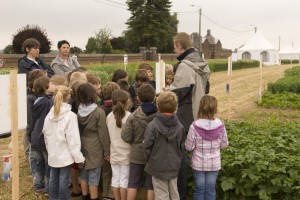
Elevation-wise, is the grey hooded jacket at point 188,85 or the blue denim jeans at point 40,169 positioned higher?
the grey hooded jacket at point 188,85

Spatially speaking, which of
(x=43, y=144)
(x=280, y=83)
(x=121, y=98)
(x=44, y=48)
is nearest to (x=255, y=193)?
(x=121, y=98)

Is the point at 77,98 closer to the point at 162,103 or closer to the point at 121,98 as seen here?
the point at 121,98

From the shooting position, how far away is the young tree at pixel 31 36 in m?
25.1

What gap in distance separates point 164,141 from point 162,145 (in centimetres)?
5

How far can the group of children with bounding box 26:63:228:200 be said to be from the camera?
13.7ft

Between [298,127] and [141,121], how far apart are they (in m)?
3.62

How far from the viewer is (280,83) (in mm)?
15633

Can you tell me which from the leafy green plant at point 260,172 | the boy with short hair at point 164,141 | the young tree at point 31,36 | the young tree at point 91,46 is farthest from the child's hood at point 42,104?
the young tree at point 91,46

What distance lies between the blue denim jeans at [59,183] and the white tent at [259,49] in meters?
50.6

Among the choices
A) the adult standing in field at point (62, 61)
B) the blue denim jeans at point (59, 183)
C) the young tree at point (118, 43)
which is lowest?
the blue denim jeans at point (59, 183)

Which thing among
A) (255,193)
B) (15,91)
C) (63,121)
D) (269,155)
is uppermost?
(15,91)

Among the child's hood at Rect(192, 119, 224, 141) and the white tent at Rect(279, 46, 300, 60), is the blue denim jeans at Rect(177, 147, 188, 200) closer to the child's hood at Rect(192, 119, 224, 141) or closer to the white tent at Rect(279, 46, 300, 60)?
the child's hood at Rect(192, 119, 224, 141)

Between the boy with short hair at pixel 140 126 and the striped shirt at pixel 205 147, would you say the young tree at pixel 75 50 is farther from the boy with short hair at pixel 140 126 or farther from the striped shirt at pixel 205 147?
the striped shirt at pixel 205 147

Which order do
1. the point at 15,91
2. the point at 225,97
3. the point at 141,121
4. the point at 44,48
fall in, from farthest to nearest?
the point at 44,48 < the point at 225,97 < the point at 141,121 < the point at 15,91
